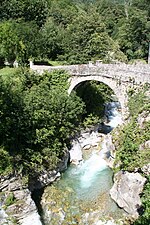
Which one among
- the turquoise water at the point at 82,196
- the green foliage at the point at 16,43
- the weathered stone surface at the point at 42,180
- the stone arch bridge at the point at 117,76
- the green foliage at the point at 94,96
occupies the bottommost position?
the turquoise water at the point at 82,196

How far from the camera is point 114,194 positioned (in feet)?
62.0

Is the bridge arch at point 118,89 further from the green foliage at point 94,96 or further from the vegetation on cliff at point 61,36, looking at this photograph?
the vegetation on cliff at point 61,36

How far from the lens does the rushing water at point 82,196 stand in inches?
698

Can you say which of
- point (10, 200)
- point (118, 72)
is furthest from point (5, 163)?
point (118, 72)

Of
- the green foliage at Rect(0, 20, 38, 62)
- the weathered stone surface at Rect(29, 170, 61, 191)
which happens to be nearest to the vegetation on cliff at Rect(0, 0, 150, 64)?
the green foliage at Rect(0, 20, 38, 62)

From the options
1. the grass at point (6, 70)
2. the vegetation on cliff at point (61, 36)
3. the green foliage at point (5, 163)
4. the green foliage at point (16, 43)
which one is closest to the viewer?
the green foliage at point (5, 163)

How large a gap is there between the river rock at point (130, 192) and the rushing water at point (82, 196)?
0.58 m

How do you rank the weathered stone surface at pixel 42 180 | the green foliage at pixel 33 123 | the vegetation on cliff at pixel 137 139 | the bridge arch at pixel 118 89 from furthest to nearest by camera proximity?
the bridge arch at pixel 118 89 < the weathered stone surface at pixel 42 180 < the green foliage at pixel 33 123 < the vegetation on cliff at pixel 137 139

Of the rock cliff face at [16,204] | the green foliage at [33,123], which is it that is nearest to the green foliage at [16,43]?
the green foliage at [33,123]

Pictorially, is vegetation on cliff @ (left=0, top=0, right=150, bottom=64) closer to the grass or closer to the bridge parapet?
the grass

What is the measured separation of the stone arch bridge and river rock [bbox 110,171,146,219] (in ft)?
24.6

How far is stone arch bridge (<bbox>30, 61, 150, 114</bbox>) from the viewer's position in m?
23.0

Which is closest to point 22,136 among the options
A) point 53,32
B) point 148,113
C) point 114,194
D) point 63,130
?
point 63,130

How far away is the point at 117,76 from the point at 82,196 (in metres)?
9.53
